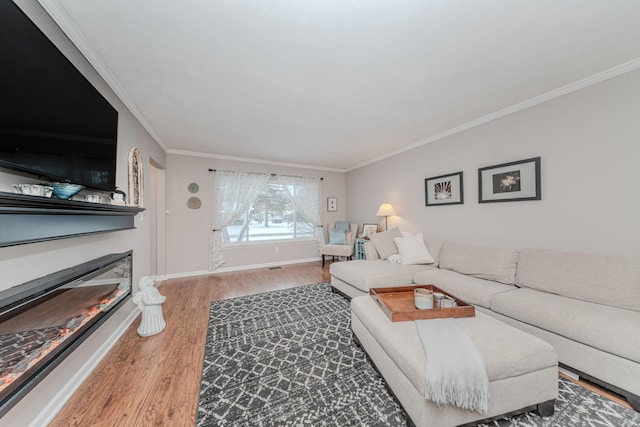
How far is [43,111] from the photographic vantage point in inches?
47.0

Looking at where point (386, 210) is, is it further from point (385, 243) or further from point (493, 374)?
point (493, 374)

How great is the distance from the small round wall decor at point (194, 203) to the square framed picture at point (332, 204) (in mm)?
2931

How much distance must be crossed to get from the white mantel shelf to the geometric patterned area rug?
130 centimetres

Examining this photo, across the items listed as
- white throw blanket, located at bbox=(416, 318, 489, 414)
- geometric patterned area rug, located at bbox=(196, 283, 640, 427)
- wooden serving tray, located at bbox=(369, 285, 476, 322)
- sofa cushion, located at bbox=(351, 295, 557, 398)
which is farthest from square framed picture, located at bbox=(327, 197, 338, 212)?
white throw blanket, located at bbox=(416, 318, 489, 414)

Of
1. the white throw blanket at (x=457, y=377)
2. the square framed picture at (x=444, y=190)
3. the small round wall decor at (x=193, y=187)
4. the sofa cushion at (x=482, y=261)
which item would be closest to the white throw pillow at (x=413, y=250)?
the sofa cushion at (x=482, y=261)

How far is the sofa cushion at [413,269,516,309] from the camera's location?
2.15 meters

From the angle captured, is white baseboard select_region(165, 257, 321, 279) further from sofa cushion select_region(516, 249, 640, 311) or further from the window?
sofa cushion select_region(516, 249, 640, 311)

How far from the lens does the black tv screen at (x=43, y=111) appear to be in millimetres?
986

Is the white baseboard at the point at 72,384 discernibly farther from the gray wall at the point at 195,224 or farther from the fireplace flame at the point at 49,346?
the gray wall at the point at 195,224

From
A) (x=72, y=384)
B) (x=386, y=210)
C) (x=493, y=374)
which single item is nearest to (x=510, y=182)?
(x=386, y=210)

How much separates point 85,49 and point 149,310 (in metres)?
2.27

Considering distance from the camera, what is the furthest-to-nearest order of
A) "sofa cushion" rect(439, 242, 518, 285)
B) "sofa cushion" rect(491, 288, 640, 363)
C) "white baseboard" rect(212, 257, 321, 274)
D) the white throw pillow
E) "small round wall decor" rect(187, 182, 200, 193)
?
1. "white baseboard" rect(212, 257, 321, 274)
2. "small round wall decor" rect(187, 182, 200, 193)
3. the white throw pillow
4. "sofa cushion" rect(439, 242, 518, 285)
5. "sofa cushion" rect(491, 288, 640, 363)

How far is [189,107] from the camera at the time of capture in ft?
8.52

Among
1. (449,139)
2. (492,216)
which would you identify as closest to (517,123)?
(449,139)
